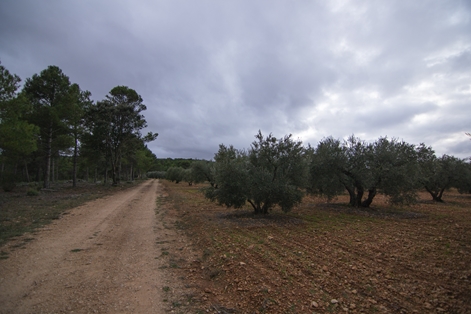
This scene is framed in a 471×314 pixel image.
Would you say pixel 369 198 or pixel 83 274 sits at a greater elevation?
pixel 369 198

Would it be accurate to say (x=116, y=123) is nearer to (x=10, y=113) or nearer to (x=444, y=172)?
(x=10, y=113)

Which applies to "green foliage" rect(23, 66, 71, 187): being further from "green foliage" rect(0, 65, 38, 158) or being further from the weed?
the weed

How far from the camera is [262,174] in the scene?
13.1 metres

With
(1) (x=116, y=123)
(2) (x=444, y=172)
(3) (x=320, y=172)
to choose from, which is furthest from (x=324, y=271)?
(1) (x=116, y=123)

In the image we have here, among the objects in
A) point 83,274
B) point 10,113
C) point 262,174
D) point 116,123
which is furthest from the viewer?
point 116,123

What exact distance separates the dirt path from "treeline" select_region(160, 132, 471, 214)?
5.66m

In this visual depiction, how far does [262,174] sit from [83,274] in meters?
9.29

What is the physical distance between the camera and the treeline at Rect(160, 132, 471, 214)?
13227mm

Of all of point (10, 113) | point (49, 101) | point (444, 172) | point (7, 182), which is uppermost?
point (49, 101)

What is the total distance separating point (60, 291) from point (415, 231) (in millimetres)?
12674

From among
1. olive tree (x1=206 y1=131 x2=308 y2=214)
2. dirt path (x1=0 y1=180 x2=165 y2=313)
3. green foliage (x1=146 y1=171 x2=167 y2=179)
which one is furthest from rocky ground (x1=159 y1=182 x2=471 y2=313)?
green foliage (x1=146 y1=171 x2=167 y2=179)

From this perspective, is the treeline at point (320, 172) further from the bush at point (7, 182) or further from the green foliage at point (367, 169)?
the bush at point (7, 182)

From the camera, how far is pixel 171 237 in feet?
30.0

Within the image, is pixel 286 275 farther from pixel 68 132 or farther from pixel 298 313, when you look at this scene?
pixel 68 132
